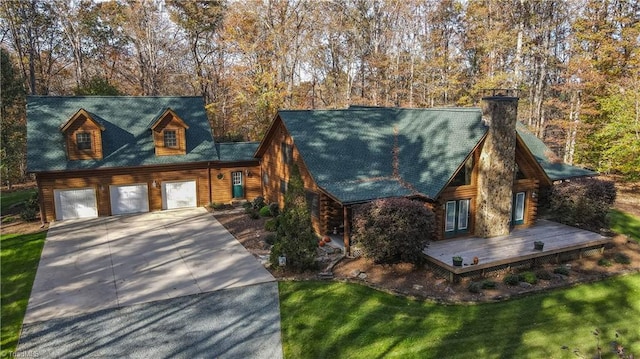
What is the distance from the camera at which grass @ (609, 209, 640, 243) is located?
780 inches

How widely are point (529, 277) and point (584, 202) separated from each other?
21.5ft

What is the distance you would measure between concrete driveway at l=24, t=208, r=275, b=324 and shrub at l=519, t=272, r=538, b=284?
8.66 meters

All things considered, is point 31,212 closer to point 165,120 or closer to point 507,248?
point 165,120

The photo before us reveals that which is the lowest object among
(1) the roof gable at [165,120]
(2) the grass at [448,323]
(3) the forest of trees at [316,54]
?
(2) the grass at [448,323]

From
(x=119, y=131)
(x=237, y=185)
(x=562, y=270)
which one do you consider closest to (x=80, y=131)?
(x=119, y=131)

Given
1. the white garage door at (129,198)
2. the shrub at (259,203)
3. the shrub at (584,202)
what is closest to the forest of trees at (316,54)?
the shrub at (259,203)

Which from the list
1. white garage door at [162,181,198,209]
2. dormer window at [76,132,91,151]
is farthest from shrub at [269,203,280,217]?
dormer window at [76,132,91,151]

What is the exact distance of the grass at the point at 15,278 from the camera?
10.7 metres

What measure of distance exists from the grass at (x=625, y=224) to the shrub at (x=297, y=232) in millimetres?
15436

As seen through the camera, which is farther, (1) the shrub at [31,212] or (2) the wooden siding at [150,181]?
(1) the shrub at [31,212]

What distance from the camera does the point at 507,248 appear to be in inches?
631

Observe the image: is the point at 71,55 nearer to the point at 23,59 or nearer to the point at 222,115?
the point at 23,59

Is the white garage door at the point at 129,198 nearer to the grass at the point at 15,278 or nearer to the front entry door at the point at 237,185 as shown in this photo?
the grass at the point at 15,278

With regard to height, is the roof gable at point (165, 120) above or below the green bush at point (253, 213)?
above
